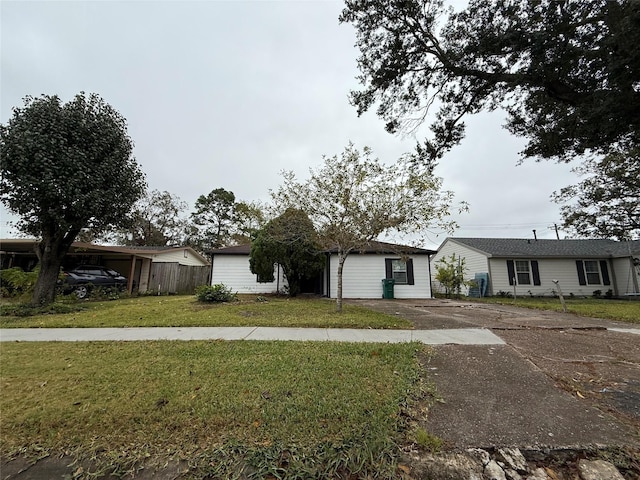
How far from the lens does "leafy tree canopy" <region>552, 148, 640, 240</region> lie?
12973mm

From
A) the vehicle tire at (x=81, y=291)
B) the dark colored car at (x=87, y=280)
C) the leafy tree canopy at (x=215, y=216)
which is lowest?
the vehicle tire at (x=81, y=291)

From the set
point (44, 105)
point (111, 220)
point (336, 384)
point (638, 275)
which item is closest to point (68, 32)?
point (44, 105)

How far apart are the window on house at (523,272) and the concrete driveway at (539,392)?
44.0 ft

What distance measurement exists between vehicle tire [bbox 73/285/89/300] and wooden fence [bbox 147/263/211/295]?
2.86m

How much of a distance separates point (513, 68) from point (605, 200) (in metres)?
14.8

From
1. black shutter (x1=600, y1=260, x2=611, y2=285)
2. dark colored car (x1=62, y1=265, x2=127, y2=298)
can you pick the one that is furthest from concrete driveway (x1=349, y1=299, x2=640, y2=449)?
black shutter (x1=600, y1=260, x2=611, y2=285)

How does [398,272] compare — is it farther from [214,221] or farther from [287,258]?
[214,221]

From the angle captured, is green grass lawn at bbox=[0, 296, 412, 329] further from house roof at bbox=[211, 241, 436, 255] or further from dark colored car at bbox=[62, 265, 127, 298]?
house roof at bbox=[211, 241, 436, 255]

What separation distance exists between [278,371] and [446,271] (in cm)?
1480

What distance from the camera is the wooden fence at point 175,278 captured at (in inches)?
612

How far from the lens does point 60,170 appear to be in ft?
28.1

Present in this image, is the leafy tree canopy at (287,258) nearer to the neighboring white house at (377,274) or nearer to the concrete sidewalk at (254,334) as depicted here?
the neighboring white house at (377,274)

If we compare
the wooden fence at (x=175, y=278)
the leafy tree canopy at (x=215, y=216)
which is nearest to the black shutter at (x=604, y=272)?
the wooden fence at (x=175, y=278)

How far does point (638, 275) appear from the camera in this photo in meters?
16.2
